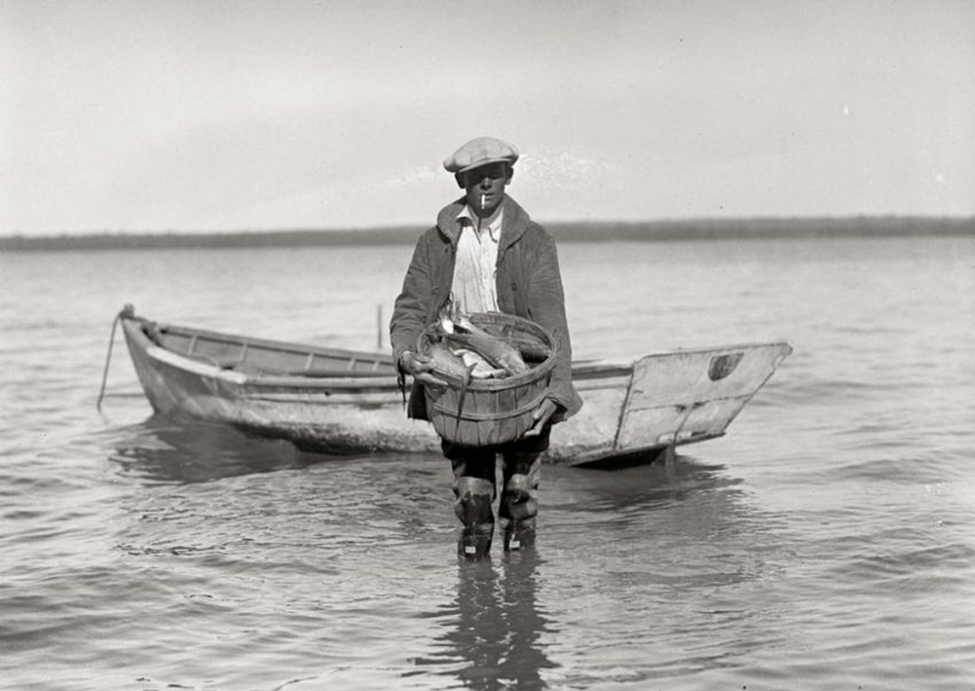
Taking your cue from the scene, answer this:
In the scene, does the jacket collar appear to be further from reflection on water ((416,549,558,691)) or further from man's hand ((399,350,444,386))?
reflection on water ((416,549,558,691))

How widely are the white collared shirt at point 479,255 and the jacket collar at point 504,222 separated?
0.03 metres

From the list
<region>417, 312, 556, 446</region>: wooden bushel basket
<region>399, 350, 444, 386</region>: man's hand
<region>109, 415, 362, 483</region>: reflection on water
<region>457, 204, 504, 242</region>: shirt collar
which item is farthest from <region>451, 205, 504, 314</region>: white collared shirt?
<region>109, 415, 362, 483</region>: reflection on water

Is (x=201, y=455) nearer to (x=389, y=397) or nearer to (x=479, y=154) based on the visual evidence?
(x=389, y=397)

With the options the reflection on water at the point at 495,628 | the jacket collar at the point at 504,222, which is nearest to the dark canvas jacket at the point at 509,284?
the jacket collar at the point at 504,222

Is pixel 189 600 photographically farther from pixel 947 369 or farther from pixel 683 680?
pixel 947 369

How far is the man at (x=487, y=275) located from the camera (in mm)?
6199

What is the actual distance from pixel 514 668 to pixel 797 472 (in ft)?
19.6

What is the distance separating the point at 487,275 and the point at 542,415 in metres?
0.71

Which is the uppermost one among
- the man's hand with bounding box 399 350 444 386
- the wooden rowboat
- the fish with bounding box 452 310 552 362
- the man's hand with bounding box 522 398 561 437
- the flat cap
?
the flat cap

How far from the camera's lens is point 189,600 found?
23.1ft

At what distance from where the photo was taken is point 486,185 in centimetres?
622

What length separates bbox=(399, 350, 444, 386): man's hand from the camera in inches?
237

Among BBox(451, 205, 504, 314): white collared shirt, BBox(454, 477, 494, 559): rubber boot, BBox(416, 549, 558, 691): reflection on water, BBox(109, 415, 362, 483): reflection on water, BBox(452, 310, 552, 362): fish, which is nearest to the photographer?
BBox(416, 549, 558, 691): reflection on water

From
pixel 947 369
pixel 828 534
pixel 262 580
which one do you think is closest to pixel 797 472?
pixel 828 534
